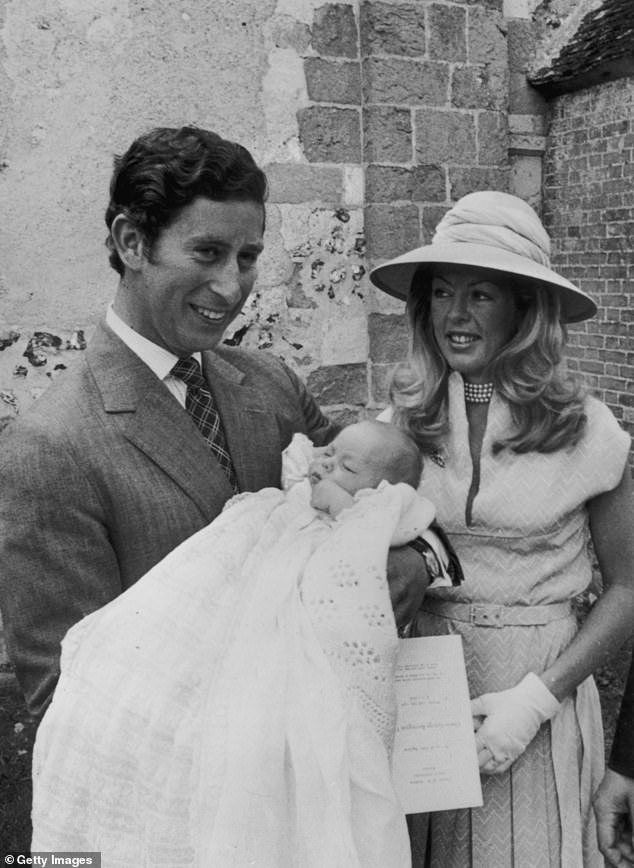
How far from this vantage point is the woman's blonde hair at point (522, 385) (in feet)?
7.13

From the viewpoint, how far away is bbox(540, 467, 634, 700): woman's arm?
6.89 feet

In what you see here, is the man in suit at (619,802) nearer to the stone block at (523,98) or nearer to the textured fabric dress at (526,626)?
the textured fabric dress at (526,626)

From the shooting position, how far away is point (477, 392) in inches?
90.4

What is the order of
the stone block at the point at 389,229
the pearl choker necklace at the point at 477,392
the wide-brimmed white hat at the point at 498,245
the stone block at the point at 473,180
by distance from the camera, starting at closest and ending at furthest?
1. the wide-brimmed white hat at the point at 498,245
2. the pearl choker necklace at the point at 477,392
3. the stone block at the point at 389,229
4. the stone block at the point at 473,180

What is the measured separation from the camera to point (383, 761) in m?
1.63

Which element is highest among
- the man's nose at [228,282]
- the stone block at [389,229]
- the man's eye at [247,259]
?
the stone block at [389,229]

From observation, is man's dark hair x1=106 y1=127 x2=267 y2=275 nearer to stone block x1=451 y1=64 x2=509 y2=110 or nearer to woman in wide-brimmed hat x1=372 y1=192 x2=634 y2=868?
woman in wide-brimmed hat x1=372 y1=192 x2=634 y2=868

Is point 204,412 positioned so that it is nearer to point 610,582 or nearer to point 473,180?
point 610,582

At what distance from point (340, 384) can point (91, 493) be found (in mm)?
3052

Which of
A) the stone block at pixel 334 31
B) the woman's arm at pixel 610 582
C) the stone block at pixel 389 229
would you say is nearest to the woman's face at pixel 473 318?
the woman's arm at pixel 610 582

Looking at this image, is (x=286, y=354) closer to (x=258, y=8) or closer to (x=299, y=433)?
(x=258, y=8)

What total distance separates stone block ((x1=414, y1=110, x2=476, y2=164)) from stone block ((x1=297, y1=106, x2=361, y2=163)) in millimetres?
341

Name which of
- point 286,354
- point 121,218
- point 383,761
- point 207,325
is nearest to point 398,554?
point 383,761

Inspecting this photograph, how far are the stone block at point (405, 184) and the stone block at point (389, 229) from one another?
57mm
